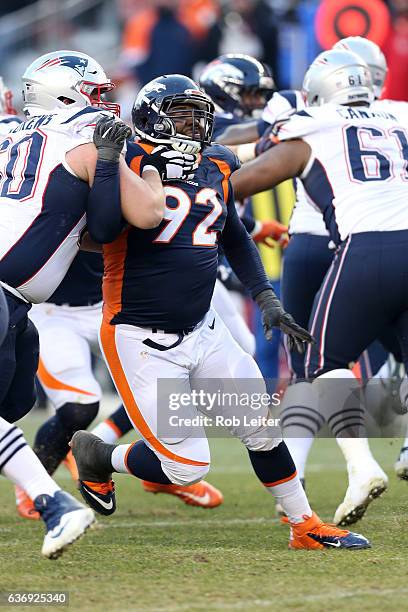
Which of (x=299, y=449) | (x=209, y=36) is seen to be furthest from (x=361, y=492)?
(x=209, y=36)

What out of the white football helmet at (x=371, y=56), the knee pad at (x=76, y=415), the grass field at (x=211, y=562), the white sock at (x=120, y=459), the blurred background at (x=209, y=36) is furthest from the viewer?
the blurred background at (x=209, y=36)

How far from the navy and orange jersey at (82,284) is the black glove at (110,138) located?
81.0 inches

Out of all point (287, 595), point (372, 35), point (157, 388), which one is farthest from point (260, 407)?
point (372, 35)

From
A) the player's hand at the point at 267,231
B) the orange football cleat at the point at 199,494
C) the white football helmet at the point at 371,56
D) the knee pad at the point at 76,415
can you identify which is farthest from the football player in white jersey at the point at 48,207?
the white football helmet at the point at 371,56

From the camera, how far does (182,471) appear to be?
4.93 m

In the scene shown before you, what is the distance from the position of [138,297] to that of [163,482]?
2.60 feet

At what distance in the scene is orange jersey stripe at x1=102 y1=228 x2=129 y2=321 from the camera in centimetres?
488

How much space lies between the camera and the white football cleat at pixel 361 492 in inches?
218

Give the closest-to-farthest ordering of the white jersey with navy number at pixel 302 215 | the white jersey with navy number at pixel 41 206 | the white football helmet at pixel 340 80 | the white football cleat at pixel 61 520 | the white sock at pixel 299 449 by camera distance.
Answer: the white football cleat at pixel 61 520 → the white jersey with navy number at pixel 41 206 → the white sock at pixel 299 449 → the white football helmet at pixel 340 80 → the white jersey with navy number at pixel 302 215

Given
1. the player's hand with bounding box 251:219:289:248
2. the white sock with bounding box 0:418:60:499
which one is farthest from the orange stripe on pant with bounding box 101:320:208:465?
the player's hand with bounding box 251:219:289:248

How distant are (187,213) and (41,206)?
0.59 meters

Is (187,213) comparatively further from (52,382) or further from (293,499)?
(52,382)

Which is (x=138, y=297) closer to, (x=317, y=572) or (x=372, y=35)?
(x=317, y=572)

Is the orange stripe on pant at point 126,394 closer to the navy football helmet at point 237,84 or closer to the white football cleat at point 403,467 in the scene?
the white football cleat at point 403,467
